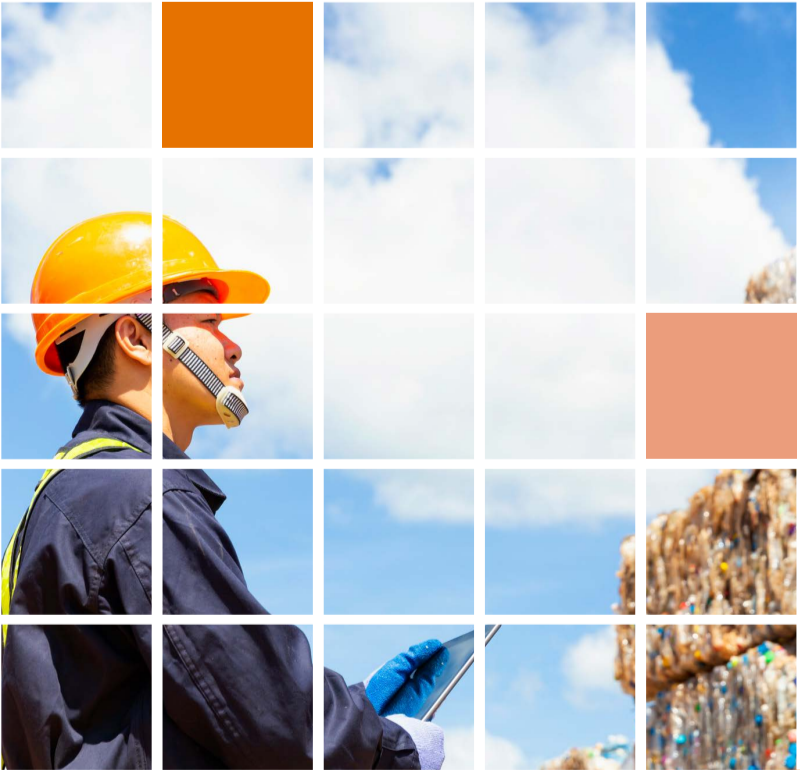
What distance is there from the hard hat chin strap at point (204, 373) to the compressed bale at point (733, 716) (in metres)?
6.50

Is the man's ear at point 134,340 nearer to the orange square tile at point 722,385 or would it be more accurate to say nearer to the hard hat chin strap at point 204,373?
the hard hat chin strap at point 204,373

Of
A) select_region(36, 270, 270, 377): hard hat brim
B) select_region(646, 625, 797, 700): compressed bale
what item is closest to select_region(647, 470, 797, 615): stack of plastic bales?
select_region(646, 625, 797, 700): compressed bale

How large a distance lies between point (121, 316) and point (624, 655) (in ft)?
26.5

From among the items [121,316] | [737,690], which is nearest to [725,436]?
[121,316]

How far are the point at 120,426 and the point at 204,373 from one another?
0.27m

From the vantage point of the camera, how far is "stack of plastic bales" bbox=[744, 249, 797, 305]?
8.87 metres

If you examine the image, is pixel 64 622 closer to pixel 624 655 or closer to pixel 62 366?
pixel 62 366

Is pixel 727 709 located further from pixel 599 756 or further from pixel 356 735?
pixel 356 735

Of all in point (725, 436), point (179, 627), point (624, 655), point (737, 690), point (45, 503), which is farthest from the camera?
point (624, 655)

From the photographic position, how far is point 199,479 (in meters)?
2.78

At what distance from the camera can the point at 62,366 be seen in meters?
3.21

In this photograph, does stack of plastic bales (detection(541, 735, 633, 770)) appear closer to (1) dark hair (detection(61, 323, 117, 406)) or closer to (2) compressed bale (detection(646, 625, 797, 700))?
(2) compressed bale (detection(646, 625, 797, 700))

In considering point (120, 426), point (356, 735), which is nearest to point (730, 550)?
point (356, 735)

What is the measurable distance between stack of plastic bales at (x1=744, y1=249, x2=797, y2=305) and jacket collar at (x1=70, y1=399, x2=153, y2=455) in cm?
691
